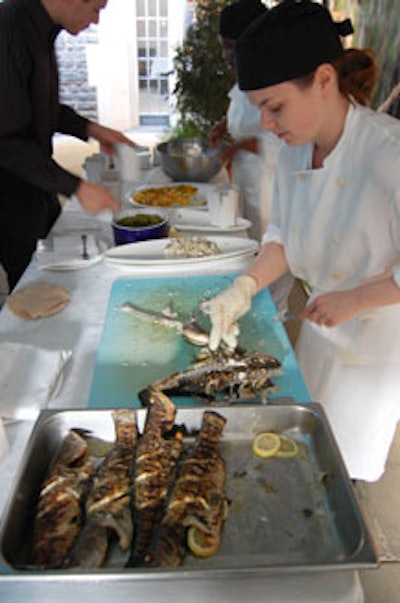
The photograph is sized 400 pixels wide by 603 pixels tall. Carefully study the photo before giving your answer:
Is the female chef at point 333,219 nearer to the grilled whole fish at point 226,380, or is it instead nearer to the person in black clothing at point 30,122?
the grilled whole fish at point 226,380

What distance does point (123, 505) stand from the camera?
0.85 metres

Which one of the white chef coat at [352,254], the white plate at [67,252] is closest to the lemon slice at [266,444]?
the white chef coat at [352,254]

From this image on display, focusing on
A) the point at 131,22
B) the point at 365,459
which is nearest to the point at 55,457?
the point at 365,459

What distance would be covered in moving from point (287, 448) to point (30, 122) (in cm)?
185

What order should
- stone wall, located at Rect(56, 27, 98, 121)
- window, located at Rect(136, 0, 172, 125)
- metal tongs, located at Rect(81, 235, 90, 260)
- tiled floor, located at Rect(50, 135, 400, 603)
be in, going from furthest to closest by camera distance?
stone wall, located at Rect(56, 27, 98, 121) → window, located at Rect(136, 0, 172, 125) → metal tongs, located at Rect(81, 235, 90, 260) → tiled floor, located at Rect(50, 135, 400, 603)

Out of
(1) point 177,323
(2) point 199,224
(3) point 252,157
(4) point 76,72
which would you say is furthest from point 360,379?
(4) point 76,72

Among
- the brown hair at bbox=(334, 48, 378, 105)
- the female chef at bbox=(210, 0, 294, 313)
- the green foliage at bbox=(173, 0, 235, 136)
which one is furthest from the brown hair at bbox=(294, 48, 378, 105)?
the green foliage at bbox=(173, 0, 235, 136)

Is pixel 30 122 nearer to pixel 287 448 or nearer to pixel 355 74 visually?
pixel 355 74

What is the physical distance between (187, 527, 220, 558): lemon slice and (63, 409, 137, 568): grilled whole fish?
10cm

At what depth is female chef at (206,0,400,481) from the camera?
121 centimetres

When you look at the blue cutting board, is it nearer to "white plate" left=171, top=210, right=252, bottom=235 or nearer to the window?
"white plate" left=171, top=210, right=252, bottom=235

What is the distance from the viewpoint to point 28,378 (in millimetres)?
1183

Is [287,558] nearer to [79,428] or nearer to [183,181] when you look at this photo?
[79,428]

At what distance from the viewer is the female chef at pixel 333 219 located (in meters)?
1.21
